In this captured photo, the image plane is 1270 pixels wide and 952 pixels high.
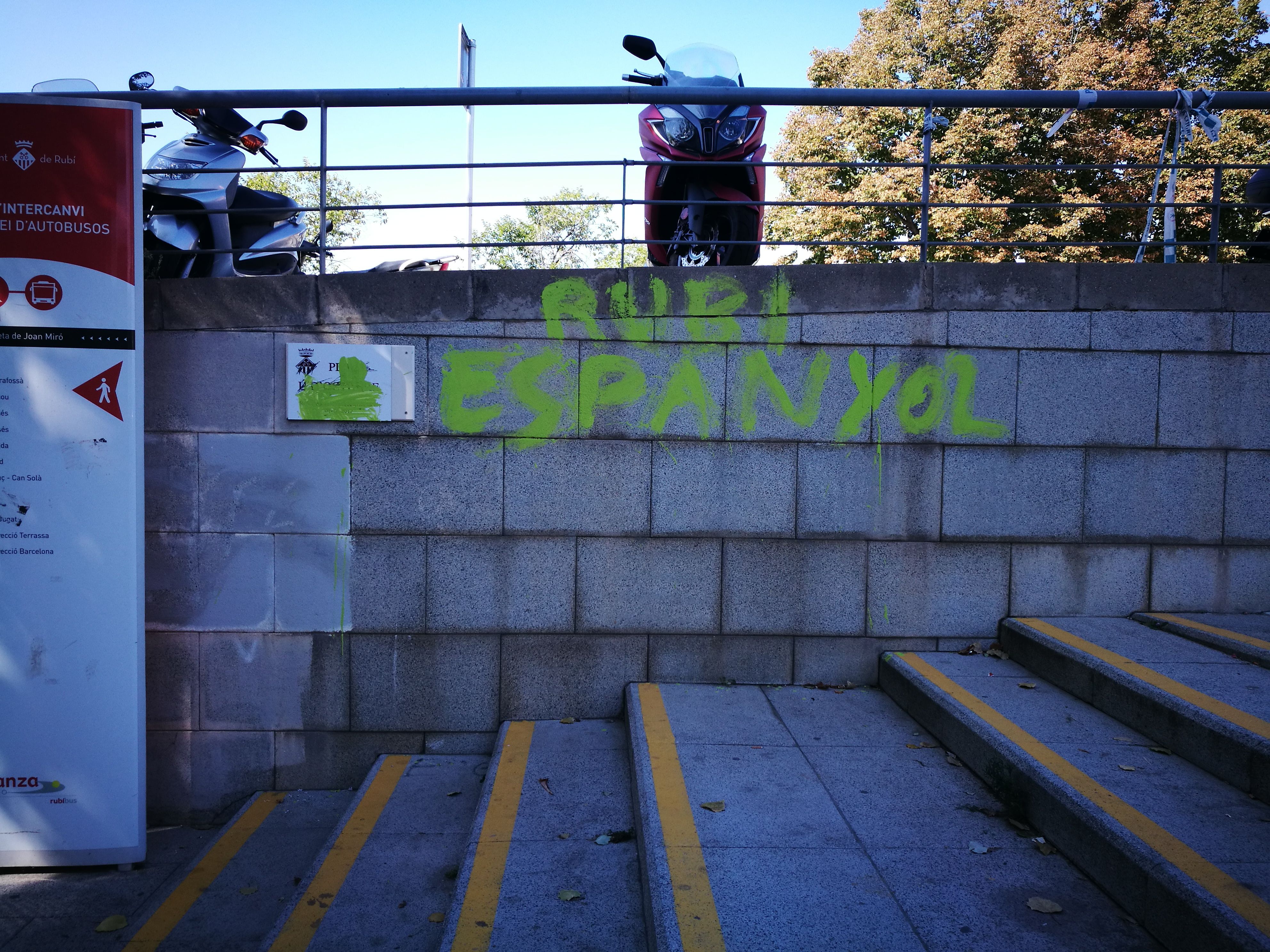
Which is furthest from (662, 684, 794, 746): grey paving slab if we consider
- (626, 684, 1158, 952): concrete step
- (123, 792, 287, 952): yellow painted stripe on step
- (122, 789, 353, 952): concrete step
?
(123, 792, 287, 952): yellow painted stripe on step

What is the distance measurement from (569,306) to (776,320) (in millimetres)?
1191

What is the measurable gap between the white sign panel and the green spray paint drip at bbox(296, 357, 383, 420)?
33.5 inches

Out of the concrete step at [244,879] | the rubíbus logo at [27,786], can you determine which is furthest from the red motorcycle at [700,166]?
the rubíbus logo at [27,786]

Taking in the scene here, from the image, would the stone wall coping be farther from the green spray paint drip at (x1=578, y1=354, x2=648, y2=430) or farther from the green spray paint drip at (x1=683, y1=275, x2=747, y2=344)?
the green spray paint drip at (x1=578, y1=354, x2=648, y2=430)

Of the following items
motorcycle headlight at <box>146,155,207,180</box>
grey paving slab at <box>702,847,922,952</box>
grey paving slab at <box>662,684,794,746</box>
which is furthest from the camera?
motorcycle headlight at <box>146,155,207,180</box>

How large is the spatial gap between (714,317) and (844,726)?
7.72ft

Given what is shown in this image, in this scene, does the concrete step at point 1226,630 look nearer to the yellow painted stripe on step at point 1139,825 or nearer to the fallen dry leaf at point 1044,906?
the yellow painted stripe on step at point 1139,825

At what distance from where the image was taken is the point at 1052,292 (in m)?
4.67

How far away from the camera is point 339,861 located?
12.0ft

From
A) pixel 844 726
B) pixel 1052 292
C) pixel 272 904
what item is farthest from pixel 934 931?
pixel 1052 292

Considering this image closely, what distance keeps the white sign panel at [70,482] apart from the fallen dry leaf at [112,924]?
0.43m

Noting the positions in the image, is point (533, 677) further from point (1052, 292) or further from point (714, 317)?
point (1052, 292)

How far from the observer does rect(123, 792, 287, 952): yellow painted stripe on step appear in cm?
342

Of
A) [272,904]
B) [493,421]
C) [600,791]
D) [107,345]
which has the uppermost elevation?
[107,345]
